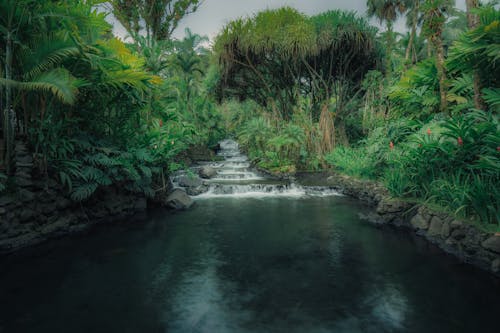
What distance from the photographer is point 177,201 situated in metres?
9.08

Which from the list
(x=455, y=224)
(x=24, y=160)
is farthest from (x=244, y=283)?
(x=24, y=160)

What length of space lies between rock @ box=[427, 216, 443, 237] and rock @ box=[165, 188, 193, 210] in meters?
5.84

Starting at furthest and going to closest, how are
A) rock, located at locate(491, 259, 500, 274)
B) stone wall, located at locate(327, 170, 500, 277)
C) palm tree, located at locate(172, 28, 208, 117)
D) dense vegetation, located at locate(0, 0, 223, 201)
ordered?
palm tree, located at locate(172, 28, 208, 117) → dense vegetation, located at locate(0, 0, 223, 201) → stone wall, located at locate(327, 170, 500, 277) → rock, located at locate(491, 259, 500, 274)

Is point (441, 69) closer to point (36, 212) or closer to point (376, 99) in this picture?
point (376, 99)

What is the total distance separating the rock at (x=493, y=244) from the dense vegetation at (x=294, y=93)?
397 mm

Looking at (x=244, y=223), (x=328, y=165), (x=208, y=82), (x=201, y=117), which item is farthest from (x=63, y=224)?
(x=201, y=117)

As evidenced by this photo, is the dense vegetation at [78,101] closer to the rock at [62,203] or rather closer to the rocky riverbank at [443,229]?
the rock at [62,203]

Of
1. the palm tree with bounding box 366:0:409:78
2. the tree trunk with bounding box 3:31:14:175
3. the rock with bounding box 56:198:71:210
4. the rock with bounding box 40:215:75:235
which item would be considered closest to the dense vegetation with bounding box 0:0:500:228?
the tree trunk with bounding box 3:31:14:175

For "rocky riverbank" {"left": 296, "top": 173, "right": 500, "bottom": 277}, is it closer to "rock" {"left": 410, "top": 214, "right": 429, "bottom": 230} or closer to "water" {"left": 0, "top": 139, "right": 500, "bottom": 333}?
"rock" {"left": 410, "top": 214, "right": 429, "bottom": 230}

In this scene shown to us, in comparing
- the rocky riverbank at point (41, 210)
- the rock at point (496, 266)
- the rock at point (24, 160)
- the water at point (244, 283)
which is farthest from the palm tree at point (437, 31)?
the rock at point (24, 160)

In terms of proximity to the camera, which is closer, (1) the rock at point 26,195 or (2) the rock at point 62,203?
(1) the rock at point 26,195

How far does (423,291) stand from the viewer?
4.32 metres

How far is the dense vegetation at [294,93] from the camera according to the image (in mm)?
5402

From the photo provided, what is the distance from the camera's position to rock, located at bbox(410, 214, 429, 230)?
20.8ft
